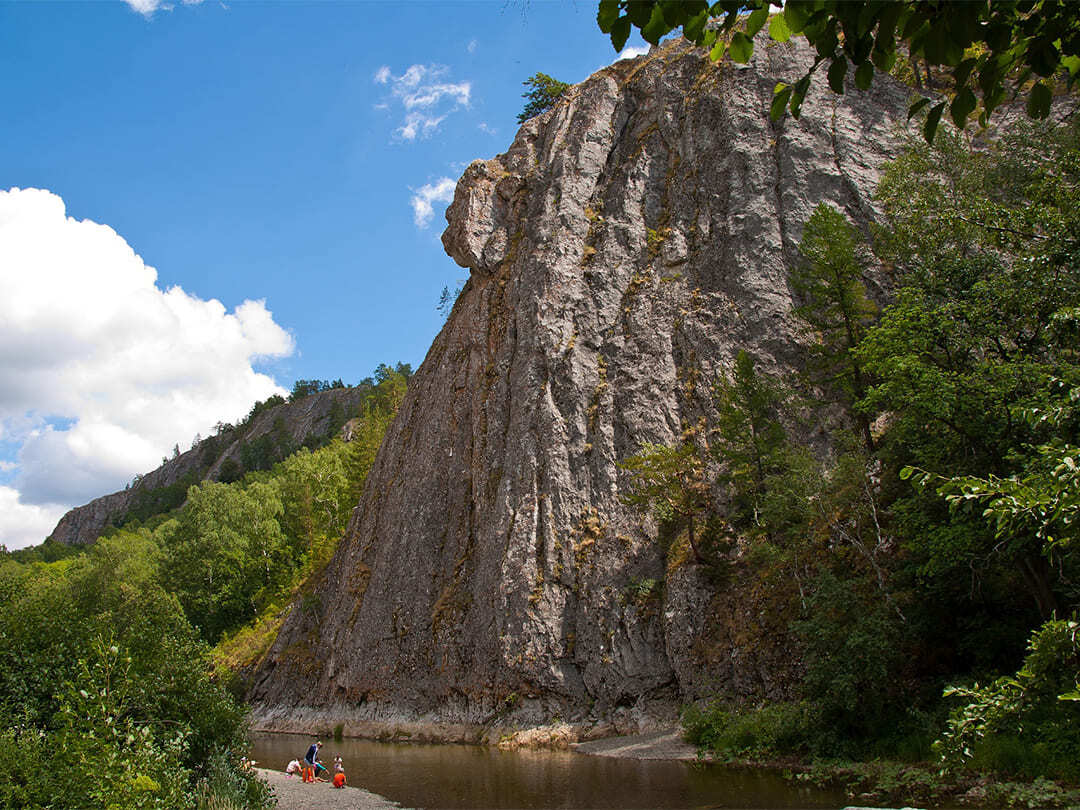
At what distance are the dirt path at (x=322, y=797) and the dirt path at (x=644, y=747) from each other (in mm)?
9057

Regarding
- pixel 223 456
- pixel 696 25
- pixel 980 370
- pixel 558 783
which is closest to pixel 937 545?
pixel 980 370

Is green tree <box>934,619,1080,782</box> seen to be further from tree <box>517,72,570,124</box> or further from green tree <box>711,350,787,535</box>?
tree <box>517,72,570,124</box>

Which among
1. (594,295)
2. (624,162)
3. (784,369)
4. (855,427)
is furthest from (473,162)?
(855,427)

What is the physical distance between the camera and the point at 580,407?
39062 mm

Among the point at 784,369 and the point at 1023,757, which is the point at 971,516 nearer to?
the point at 1023,757

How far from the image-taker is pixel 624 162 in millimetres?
48500

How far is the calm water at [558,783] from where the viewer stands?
54.4 ft

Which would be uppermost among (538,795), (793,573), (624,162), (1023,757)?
(624,162)

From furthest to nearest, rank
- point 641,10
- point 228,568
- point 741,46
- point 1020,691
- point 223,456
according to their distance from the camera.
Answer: point 223,456 < point 228,568 < point 1020,691 < point 741,46 < point 641,10

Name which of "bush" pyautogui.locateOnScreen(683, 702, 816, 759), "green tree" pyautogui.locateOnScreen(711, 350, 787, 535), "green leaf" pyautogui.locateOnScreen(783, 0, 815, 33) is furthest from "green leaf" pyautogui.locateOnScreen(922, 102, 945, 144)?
"green tree" pyautogui.locateOnScreen(711, 350, 787, 535)

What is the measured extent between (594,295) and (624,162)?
472 inches

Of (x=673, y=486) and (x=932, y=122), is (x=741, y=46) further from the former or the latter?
(x=673, y=486)

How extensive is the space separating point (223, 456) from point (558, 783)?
153 meters

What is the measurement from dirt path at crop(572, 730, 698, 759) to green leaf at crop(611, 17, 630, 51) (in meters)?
24.3
